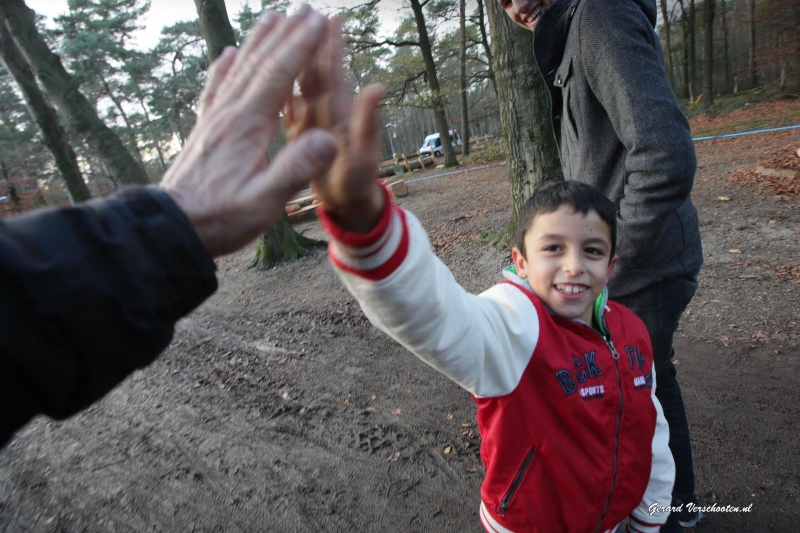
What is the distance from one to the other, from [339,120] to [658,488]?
68.1 inches

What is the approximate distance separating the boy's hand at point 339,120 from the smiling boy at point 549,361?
0.46 feet

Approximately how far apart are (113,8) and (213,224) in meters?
34.6

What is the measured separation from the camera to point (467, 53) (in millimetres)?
21641

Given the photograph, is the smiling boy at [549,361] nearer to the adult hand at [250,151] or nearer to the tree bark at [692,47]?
the adult hand at [250,151]

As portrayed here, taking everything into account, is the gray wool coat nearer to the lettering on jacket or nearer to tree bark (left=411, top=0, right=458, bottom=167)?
the lettering on jacket

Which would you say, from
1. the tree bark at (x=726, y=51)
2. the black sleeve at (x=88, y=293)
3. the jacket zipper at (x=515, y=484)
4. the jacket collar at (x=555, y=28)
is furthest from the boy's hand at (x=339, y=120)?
the tree bark at (x=726, y=51)

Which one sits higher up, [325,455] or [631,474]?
[631,474]

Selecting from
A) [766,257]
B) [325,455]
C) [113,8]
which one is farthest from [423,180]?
[113,8]

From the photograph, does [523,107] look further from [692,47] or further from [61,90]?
[692,47]

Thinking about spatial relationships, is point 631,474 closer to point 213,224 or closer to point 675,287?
point 675,287

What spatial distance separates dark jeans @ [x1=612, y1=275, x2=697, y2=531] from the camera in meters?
1.83

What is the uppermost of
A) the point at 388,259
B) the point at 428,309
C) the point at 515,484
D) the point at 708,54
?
the point at 708,54

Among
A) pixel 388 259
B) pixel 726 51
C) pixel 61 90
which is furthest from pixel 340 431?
pixel 726 51

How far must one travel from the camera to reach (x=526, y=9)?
2.11 meters
